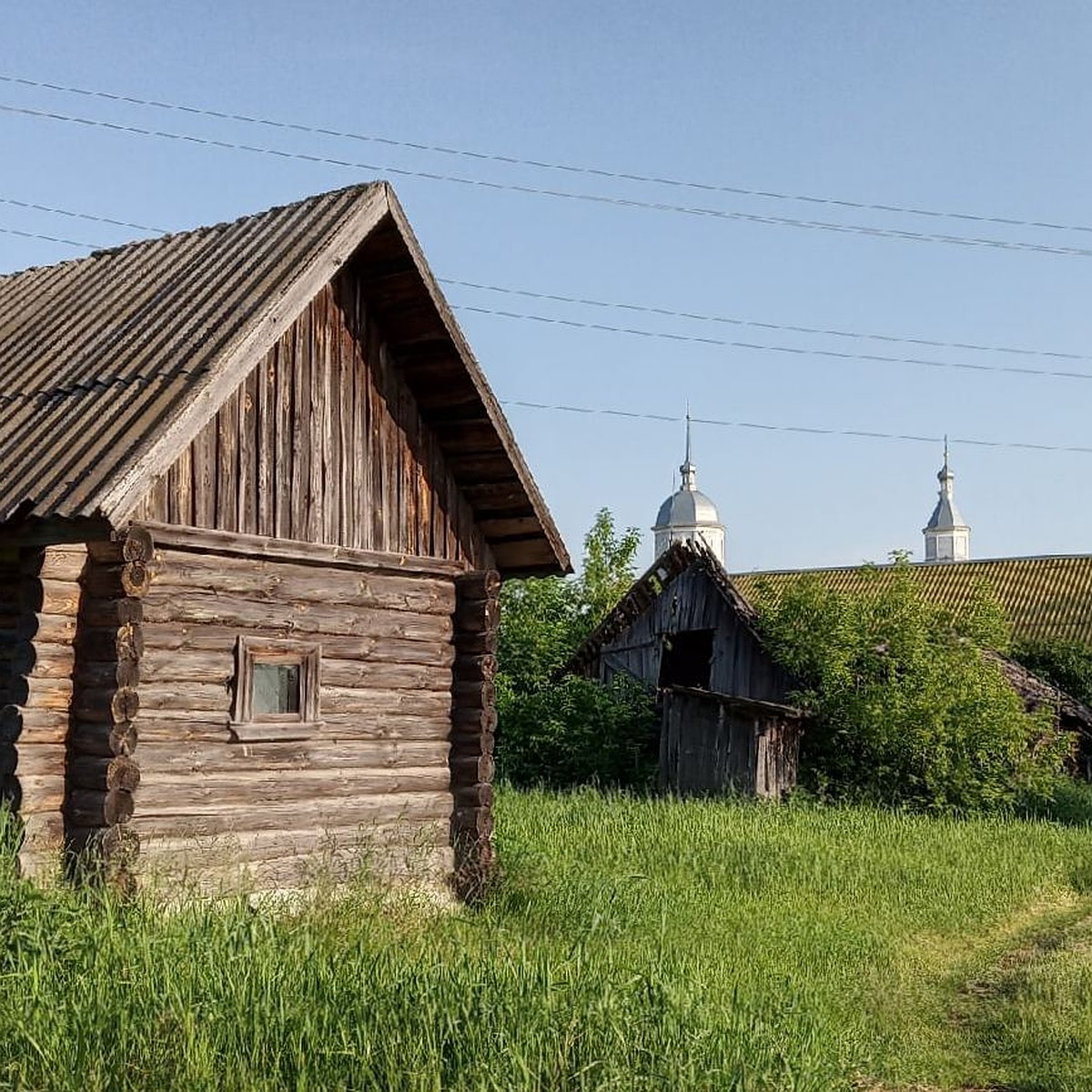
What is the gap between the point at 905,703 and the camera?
25.2m

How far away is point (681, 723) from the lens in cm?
2650

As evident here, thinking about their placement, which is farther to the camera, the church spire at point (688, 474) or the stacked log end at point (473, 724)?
A: the church spire at point (688, 474)

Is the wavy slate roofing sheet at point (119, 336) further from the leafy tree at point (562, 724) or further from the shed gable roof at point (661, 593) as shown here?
the shed gable roof at point (661, 593)

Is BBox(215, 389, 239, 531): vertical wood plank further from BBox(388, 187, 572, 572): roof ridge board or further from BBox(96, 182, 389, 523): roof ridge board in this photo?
BBox(388, 187, 572, 572): roof ridge board

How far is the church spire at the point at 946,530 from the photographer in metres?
107

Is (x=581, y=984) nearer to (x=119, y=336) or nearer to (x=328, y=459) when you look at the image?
(x=328, y=459)

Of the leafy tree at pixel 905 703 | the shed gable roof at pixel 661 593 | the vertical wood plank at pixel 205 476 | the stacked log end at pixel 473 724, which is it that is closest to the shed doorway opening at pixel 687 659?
the shed gable roof at pixel 661 593

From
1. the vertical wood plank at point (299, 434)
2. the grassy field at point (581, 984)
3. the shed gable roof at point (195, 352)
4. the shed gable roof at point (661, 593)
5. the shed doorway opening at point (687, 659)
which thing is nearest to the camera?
the grassy field at point (581, 984)

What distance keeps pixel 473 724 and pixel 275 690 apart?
7.32 ft

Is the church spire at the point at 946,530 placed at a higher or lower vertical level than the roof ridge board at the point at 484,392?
higher

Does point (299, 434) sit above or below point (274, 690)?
above

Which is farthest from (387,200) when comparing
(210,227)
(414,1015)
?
(414,1015)

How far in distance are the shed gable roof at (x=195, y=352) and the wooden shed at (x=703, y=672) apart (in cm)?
1177

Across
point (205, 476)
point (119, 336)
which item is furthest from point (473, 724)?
point (119, 336)
